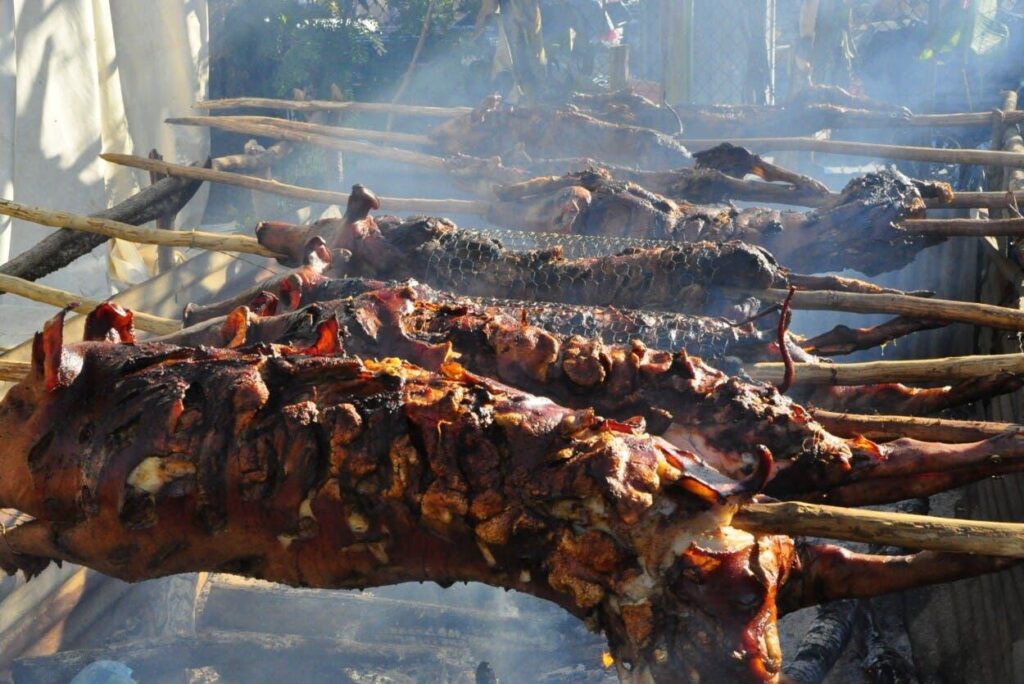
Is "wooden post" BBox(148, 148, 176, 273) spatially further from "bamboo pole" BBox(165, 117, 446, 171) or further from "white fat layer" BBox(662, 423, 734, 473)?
"white fat layer" BBox(662, 423, 734, 473)

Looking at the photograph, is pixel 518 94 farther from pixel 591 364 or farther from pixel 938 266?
pixel 591 364

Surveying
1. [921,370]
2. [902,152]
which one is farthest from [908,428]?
→ [902,152]

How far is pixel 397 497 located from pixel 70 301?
243cm

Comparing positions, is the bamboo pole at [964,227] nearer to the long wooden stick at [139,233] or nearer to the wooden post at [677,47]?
the long wooden stick at [139,233]

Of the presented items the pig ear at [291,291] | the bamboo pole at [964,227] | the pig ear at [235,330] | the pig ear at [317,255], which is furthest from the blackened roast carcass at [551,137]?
the pig ear at [235,330]

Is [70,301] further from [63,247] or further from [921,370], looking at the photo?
[921,370]

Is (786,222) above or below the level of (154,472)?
below

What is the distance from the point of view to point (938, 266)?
7465 mm

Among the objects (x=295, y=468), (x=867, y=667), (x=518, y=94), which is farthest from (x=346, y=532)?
(x=518, y=94)

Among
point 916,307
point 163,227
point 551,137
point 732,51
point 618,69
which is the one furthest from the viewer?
point 732,51

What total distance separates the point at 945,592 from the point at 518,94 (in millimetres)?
11050

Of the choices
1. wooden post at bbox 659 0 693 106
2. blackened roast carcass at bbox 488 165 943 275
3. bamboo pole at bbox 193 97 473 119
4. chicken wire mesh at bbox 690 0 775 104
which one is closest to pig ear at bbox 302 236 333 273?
blackened roast carcass at bbox 488 165 943 275

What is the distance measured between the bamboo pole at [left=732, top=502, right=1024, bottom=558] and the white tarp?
855 cm

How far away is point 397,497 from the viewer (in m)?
2.47
